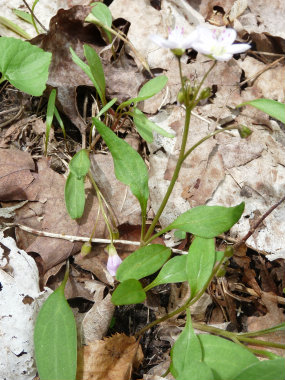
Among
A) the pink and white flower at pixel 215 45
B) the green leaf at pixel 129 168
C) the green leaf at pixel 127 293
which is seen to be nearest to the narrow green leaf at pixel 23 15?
the green leaf at pixel 129 168

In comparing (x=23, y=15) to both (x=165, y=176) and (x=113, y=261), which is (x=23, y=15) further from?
(x=113, y=261)

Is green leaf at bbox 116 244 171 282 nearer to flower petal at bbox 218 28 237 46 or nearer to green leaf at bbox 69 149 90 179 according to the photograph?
green leaf at bbox 69 149 90 179

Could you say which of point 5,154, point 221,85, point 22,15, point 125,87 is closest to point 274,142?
point 221,85

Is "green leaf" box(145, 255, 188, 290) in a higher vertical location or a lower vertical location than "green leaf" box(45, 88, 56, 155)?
lower

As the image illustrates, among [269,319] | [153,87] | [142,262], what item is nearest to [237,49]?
[153,87]

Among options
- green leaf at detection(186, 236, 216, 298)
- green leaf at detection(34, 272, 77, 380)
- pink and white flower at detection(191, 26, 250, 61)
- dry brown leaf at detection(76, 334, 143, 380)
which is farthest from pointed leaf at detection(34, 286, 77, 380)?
pink and white flower at detection(191, 26, 250, 61)

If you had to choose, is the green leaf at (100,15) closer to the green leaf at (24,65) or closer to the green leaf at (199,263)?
Answer: the green leaf at (24,65)

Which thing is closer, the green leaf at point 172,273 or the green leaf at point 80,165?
the green leaf at point 172,273
